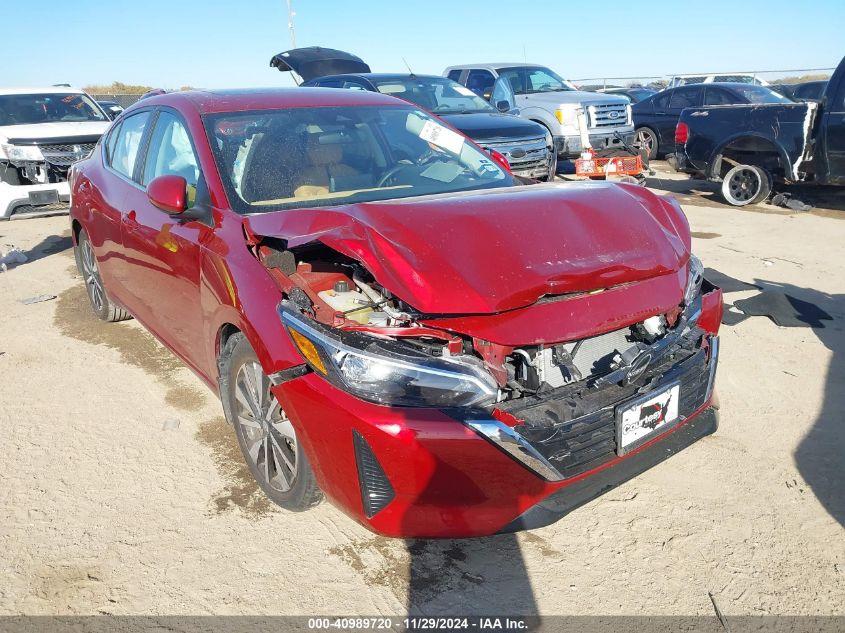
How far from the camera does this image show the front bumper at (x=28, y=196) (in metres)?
8.31

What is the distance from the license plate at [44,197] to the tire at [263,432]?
6.46 metres

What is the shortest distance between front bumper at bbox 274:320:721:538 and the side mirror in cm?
110

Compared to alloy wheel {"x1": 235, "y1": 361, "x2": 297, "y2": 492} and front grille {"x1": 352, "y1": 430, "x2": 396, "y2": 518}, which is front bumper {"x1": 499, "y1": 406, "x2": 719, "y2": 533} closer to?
front grille {"x1": 352, "y1": 430, "x2": 396, "y2": 518}

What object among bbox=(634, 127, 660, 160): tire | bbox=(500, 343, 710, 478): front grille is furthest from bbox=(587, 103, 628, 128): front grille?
bbox=(500, 343, 710, 478): front grille

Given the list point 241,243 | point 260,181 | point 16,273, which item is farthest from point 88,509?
point 16,273

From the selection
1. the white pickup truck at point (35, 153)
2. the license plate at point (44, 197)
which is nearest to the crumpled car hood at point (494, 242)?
the white pickup truck at point (35, 153)

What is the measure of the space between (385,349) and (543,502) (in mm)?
749

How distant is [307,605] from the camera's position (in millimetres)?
2455

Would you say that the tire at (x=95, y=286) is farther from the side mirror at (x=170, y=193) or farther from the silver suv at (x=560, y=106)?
the silver suv at (x=560, y=106)

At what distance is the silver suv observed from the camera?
38.1ft

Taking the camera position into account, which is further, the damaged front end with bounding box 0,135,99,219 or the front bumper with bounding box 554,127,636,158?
the front bumper with bounding box 554,127,636,158

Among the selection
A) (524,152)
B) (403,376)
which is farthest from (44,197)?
(403,376)

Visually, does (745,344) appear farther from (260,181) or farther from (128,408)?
(128,408)

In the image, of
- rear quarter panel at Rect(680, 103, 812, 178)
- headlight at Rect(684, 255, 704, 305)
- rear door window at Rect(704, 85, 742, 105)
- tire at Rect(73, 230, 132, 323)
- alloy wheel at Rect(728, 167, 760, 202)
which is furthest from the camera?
rear door window at Rect(704, 85, 742, 105)
